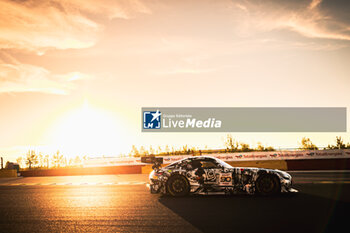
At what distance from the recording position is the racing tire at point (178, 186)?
9602mm

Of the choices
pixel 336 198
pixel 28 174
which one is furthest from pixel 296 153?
pixel 28 174

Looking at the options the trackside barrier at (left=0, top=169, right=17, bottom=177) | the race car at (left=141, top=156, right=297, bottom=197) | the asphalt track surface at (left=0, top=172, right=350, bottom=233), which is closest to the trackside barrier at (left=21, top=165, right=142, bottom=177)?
the trackside barrier at (left=0, top=169, right=17, bottom=177)

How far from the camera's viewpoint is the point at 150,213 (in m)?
6.88

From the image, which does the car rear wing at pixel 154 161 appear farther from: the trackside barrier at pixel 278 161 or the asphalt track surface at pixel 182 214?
the trackside barrier at pixel 278 161

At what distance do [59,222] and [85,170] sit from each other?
73.0 ft

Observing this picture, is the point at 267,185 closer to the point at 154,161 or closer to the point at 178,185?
the point at 178,185

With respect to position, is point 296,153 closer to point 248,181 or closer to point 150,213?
point 248,181

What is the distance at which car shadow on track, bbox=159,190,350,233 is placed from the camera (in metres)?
5.47

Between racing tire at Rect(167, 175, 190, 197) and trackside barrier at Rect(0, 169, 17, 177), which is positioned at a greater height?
racing tire at Rect(167, 175, 190, 197)

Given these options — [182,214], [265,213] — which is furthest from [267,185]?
[182,214]

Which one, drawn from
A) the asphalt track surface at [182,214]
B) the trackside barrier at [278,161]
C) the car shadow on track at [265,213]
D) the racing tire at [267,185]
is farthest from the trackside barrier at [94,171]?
the car shadow on track at [265,213]

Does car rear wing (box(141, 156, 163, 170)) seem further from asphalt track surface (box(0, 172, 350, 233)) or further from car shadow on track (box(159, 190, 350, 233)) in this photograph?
car shadow on track (box(159, 190, 350, 233))

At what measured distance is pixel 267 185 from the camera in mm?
9156

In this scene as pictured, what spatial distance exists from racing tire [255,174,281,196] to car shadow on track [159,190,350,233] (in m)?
0.22
